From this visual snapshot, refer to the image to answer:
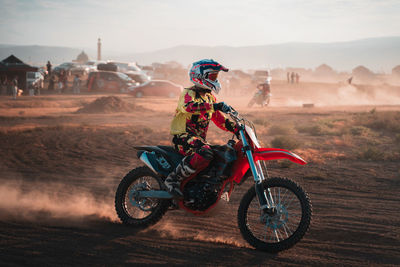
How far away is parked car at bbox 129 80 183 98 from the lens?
103ft

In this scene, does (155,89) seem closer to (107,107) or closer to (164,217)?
(107,107)

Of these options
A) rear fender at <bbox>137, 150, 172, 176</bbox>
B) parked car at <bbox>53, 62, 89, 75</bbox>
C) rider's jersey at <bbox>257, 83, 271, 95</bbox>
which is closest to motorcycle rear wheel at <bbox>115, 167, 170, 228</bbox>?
rear fender at <bbox>137, 150, 172, 176</bbox>

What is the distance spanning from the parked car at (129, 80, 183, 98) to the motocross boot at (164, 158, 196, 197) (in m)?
27.0

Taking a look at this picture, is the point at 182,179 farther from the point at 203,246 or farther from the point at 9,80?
the point at 9,80

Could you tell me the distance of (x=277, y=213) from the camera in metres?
4.28

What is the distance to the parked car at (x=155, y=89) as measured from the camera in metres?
31.4

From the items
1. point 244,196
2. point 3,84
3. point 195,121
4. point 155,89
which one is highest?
point 195,121

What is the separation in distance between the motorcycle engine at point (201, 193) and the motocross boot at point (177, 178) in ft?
0.36

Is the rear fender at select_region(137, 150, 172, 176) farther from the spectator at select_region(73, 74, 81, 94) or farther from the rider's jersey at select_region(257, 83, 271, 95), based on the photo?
the spectator at select_region(73, 74, 81, 94)

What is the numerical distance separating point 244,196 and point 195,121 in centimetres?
102

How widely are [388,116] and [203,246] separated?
51.0 ft

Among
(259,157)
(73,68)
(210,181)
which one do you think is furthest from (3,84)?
(259,157)

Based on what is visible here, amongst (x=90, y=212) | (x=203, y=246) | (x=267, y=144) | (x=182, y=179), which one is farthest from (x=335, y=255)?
(x=267, y=144)

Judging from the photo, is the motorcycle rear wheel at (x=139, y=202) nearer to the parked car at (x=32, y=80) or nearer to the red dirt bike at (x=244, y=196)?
the red dirt bike at (x=244, y=196)
